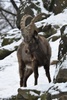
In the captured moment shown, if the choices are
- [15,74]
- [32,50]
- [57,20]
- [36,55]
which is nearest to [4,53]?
[57,20]

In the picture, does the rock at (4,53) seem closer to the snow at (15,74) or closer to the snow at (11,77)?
the snow at (15,74)

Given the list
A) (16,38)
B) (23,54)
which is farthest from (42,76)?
(16,38)

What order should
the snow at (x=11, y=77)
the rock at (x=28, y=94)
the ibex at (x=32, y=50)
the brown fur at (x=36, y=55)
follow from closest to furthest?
A: the rock at (x=28, y=94) < the ibex at (x=32, y=50) < the brown fur at (x=36, y=55) < the snow at (x=11, y=77)

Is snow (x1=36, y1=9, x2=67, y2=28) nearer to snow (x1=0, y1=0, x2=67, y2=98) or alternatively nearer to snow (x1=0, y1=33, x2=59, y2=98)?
snow (x1=0, y1=0, x2=67, y2=98)

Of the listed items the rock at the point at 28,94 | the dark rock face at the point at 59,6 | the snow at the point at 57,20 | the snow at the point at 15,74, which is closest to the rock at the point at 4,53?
the snow at the point at 15,74

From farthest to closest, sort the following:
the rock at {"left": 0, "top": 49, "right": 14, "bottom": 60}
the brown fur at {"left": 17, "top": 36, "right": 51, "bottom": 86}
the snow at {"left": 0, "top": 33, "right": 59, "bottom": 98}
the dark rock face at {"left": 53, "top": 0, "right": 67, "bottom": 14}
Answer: the dark rock face at {"left": 53, "top": 0, "right": 67, "bottom": 14}, the rock at {"left": 0, "top": 49, "right": 14, "bottom": 60}, the snow at {"left": 0, "top": 33, "right": 59, "bottom": 98}, the brown fur at {"left": 17, "top": 36, "right": 51, "bottom": 86}

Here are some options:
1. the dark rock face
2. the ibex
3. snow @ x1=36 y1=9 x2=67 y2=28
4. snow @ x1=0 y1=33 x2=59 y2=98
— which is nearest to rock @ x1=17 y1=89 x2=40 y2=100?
snow @ x1=0 y1=33 x2=59 y2=98

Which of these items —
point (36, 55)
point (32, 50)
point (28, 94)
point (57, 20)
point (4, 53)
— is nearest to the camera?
point (28, 94)

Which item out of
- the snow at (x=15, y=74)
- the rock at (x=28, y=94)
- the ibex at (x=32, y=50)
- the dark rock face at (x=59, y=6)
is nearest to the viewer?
the rock at (x=28, y=94)

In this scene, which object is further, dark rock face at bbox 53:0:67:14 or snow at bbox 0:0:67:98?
dark rock face at bbox 53:0:67:14

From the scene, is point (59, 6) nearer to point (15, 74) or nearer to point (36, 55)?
point (15, 74)

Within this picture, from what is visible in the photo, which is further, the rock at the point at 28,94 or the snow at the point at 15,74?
the snow at the point at 15,74

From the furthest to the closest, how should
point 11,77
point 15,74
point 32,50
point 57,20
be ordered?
point 57,20
point 15,74
point 11,77
point 32,50

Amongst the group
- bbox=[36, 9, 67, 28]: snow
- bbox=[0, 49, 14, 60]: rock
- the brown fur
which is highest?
bbox=[36, 9, 67, 28]: snow
